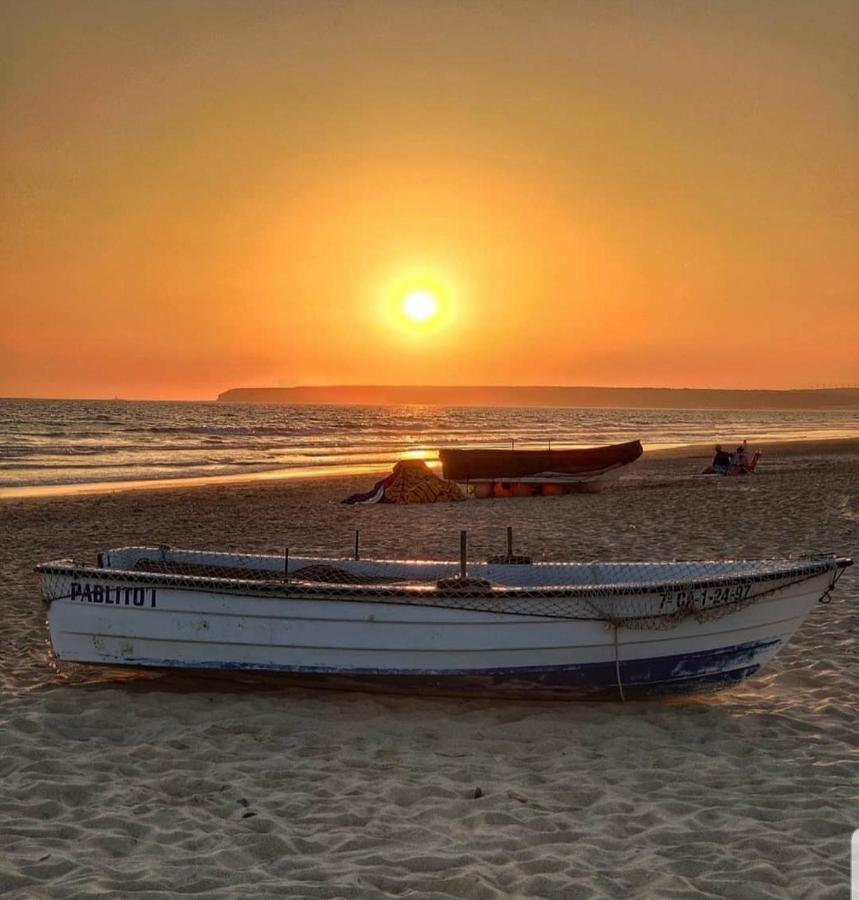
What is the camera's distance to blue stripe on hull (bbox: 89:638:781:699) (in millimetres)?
7297

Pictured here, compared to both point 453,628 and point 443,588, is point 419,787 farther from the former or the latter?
point 443,588

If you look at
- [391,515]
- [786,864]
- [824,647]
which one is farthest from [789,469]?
[786,864]

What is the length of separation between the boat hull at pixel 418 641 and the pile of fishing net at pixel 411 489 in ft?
50.4

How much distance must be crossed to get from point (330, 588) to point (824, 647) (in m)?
5.31

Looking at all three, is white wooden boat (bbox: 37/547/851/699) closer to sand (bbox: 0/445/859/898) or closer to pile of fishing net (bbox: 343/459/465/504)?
sand (bbox: 0/445/859/898)

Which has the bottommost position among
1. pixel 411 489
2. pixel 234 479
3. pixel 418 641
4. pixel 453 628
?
pixel 234 479

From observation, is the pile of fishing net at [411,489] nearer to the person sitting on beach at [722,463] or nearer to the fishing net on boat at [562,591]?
the person sitting on beach at [722,463]

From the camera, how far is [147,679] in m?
8.20

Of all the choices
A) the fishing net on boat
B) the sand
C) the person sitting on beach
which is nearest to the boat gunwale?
the fishing net on boat

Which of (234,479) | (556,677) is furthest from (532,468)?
(556,677)

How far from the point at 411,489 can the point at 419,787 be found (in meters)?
17.7

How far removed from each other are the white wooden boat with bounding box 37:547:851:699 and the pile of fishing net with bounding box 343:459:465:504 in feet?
50.4

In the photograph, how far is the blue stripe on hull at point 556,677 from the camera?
730 centimetres

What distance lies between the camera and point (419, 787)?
5867 mm
